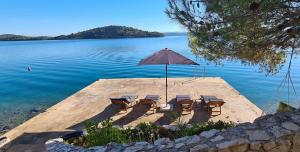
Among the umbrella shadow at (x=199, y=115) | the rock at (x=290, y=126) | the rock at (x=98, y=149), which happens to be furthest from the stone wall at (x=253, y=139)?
the umbrella shadow at (x=199, y=115)

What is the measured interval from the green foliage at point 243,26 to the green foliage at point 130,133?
1630 millimetres

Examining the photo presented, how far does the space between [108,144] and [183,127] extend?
1906 mm

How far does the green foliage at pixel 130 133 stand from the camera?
6.51 m

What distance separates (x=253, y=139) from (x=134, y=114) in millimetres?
6237

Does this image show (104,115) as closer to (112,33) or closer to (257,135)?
(257,135)

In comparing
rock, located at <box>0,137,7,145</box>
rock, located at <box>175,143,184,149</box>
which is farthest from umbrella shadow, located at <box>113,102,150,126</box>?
rock, located at <box>175,143,184,149</box>

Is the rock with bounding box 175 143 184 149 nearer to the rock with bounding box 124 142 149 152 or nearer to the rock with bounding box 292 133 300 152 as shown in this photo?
the rock with bounding box 124 142 149 152

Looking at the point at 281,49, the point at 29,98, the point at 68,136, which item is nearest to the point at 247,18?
the point at 281,49

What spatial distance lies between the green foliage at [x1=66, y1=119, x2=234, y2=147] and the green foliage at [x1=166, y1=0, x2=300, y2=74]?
163cm

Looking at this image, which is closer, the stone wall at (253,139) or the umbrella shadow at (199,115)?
the stone wall at (253,139)

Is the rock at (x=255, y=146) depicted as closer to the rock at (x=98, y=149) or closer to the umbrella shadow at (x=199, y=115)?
the rock at (x=98, y=149)

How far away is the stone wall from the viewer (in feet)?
15.5

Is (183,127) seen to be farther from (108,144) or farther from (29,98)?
(29,98)

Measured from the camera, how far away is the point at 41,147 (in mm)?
7773
